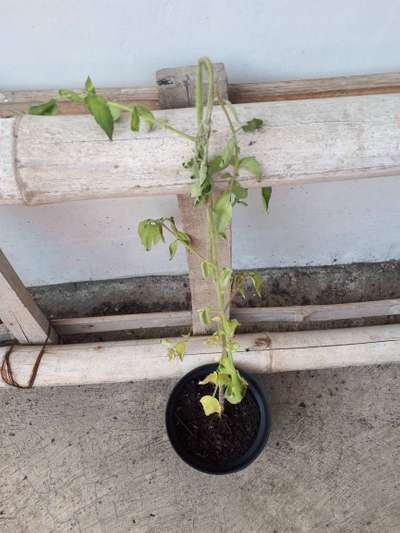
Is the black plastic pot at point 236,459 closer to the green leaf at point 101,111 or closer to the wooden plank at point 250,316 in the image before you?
the wooden plank at point 250,316

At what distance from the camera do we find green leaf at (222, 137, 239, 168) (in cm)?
64

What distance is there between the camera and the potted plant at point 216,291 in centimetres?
65

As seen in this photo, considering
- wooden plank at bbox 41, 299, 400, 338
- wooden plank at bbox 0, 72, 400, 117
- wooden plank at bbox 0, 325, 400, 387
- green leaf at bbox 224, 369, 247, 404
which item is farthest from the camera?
wooden plank at bbox 41, 299, 400, 338

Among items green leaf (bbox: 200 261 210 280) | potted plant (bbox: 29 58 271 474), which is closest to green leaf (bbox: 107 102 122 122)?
potted plant (bbox: 29 58 271 474)

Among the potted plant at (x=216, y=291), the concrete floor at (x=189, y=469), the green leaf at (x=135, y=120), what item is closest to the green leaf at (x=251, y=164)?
the potted plant at (x=216, y=291)

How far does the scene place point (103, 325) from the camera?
4.68ft

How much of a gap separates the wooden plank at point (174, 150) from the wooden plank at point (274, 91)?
171 mm

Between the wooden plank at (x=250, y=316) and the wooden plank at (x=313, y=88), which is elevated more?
the wooden plank at (x=313, y=88)

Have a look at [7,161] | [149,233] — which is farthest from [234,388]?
[7,161]

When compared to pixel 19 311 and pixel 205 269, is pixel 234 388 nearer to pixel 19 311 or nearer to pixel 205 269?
pixel 205 269

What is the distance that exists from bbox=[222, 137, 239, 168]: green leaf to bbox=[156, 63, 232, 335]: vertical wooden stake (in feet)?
0.59

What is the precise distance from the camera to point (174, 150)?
2.36 ft

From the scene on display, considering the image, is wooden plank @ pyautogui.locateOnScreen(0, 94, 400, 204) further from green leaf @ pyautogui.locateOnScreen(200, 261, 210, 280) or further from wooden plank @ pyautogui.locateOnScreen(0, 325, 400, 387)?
wooden plank @ pyautogui.locateOnScreen(0, 325, 400, 387)

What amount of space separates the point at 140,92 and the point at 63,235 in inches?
26.9
